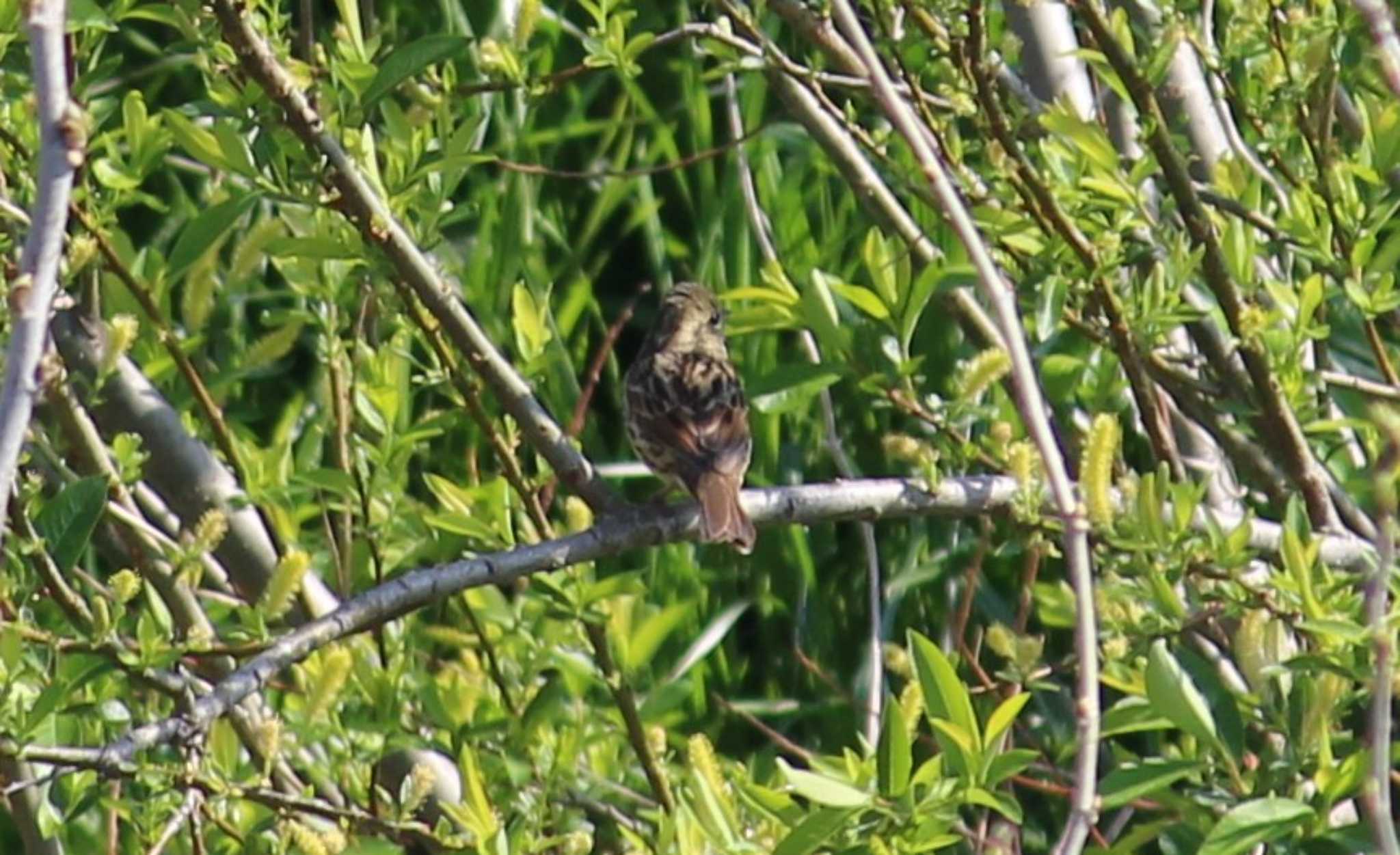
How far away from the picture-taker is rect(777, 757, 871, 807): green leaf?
6.56 ft

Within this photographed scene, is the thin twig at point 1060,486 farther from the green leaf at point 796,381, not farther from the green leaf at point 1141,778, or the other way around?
the green leaf at point 796,381

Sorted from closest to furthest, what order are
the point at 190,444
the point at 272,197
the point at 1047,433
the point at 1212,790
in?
the point at 1047,433 < the point at 1212,790 < the point at 272,197 < the point at 190,444

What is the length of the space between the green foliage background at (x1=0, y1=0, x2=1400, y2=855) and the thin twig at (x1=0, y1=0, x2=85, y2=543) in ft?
1.56

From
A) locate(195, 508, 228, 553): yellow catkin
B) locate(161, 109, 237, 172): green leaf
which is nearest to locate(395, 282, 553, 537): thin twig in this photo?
locate(161, 109, 237, 172): green leaf

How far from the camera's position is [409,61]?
2453 millimetres

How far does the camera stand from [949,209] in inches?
66.4

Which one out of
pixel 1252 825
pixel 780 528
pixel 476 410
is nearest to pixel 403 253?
pixel 476 410

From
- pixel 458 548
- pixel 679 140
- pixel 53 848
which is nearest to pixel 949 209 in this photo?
pixel 458 548

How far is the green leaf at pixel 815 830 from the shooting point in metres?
2.06

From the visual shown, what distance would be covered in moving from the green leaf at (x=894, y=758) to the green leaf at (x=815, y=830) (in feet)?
0.17

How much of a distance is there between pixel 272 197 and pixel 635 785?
1284 millimetres

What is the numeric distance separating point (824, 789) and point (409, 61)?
898mm

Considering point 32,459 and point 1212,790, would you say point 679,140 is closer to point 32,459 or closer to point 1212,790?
point 32,459

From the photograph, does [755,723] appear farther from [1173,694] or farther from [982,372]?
[1173,694]
